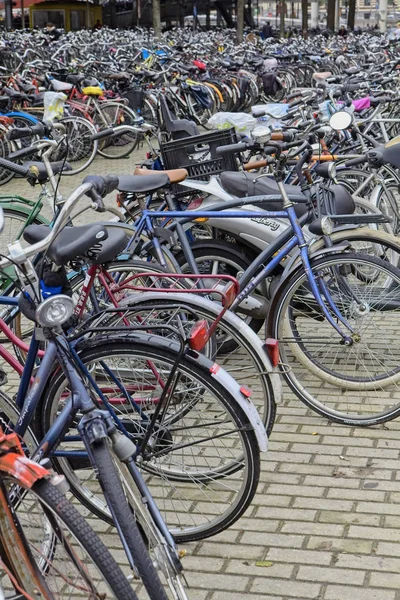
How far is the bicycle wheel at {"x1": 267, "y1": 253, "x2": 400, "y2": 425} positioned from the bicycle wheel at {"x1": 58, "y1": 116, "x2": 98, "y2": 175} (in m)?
8.08

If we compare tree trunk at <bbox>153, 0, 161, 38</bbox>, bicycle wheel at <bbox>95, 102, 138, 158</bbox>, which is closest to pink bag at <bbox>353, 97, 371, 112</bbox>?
bicycle wheel at <bbox>95, 102, 138, 158</bbox>

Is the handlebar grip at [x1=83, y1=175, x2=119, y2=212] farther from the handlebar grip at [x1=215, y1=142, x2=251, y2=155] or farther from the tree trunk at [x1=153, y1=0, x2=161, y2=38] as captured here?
the tree trunk at [x1=153, y1=0, x2=161, y2=38]

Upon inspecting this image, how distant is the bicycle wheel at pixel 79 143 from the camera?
41.4 ft

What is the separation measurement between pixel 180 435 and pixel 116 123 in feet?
34.4

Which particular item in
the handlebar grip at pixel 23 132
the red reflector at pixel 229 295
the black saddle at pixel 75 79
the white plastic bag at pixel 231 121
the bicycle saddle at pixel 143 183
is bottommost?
the red reflector at pixel 229 295

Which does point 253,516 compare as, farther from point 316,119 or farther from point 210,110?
point 210,110

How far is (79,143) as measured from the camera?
12.8 m

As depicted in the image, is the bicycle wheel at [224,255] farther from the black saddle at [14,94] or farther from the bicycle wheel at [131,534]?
the black saddle at [14,94]

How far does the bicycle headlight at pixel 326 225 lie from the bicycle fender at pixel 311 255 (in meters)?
0.08

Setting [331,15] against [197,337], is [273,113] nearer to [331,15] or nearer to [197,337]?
[197,337]

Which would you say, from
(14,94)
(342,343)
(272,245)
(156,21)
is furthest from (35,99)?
(156,21)

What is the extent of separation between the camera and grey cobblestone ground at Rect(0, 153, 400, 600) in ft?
10.9

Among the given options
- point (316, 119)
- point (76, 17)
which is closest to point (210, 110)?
point (316, 119)

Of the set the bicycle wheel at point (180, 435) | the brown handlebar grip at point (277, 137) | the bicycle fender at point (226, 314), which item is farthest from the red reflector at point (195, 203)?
the bicycle wheel at point (180, 435)
